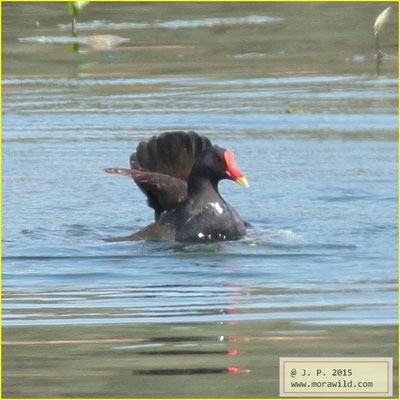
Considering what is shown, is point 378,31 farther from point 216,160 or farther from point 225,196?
point 216,160

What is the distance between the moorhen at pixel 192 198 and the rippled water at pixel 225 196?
0.19 m

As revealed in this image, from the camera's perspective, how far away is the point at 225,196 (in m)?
12.2

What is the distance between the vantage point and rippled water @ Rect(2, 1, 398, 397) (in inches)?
307

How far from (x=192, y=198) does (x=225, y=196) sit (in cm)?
183

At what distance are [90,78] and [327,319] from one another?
9.23 metres

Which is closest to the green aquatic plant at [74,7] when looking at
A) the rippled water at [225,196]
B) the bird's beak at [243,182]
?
the rippled water at [225,196]

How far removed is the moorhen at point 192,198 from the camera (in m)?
10.2

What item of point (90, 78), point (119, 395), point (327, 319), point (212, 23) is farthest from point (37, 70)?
point (119, 395)

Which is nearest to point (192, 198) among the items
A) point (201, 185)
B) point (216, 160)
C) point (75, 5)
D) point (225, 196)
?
point (201, 185)

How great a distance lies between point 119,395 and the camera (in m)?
6.06

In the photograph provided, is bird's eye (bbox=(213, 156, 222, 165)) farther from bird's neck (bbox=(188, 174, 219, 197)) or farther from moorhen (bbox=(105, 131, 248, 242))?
bird's neck (bbox=(188, 174, 219, 197))

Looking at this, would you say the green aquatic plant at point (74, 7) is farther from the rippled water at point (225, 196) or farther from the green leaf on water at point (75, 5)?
the rippled water at point (225, 196)

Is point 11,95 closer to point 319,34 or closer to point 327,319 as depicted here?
point 319,34

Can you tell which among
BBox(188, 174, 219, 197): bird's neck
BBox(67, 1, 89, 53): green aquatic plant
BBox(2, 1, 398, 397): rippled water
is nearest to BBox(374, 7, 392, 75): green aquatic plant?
BBox(2, 1, 398, 397): rippled water
